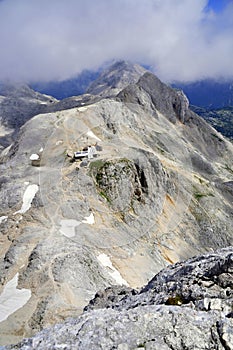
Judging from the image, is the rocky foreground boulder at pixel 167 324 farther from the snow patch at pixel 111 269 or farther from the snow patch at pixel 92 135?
the snow patch at pixel 92 135

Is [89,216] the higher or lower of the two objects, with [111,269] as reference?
higher

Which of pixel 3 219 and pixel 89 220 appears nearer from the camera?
→ pixel 3 219

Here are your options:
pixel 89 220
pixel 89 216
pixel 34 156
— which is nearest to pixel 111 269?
pixel 89 220

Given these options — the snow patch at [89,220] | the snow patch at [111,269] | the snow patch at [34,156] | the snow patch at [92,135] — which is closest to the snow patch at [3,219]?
the snow patch at [89,220]

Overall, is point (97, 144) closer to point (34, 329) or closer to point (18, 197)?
point (18, 197)

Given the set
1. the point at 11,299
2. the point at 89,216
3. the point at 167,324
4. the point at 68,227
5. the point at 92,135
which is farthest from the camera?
the point at 92,135

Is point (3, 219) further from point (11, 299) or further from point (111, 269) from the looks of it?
point (11, 299)

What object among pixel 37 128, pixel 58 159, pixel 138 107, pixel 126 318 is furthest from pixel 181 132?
pixel 126 318
